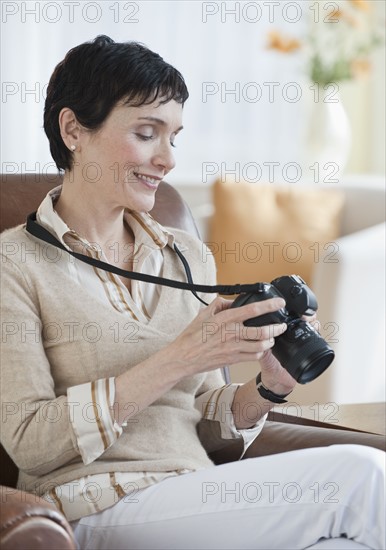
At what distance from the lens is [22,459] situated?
1.30 metres

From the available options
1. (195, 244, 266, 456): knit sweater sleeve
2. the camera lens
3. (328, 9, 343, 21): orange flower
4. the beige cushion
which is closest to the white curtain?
(328, 9, 343, 21): orange flower

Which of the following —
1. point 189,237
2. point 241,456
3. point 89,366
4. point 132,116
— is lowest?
point 241,456

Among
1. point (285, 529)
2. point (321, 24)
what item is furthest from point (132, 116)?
point (321, 24)

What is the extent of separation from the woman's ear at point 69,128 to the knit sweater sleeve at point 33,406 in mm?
288

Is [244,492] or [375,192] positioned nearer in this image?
[244,492]

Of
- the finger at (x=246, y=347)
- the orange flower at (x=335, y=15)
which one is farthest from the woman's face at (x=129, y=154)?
the orange flower at (x=335, y=15)

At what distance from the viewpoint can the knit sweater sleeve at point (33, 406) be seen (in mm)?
1273

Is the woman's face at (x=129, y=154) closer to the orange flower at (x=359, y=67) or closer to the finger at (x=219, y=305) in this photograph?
the finger at (x=219, y=305)

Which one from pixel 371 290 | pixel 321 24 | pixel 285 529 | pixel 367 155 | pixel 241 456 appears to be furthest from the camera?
pixel 367 155

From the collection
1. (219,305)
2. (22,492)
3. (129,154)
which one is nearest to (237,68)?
(129,154)

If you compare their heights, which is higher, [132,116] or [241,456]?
[132,116]

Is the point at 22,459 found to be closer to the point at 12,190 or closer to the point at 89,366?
the point at 89,366

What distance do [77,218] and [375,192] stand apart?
1748 millimetres

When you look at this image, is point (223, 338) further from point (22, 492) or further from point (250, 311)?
point (22, 492)
